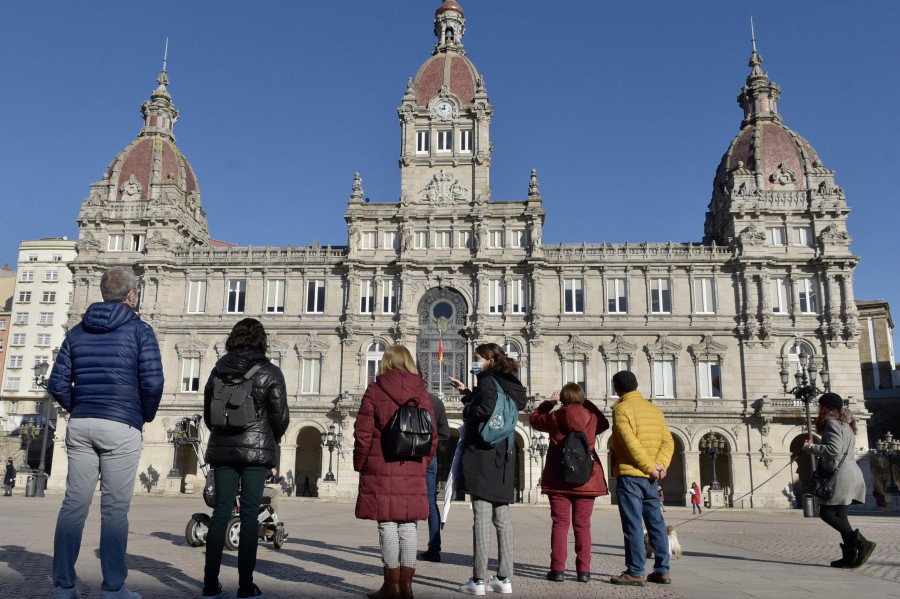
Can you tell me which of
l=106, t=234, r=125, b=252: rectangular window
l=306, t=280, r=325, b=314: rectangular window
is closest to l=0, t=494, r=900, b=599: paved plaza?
l=306, t=280, r=325, b=314: rectangular window

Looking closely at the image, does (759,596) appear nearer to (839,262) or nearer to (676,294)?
(676,294)

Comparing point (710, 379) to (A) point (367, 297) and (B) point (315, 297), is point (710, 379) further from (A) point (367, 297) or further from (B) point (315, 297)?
(B) point (315, 297)

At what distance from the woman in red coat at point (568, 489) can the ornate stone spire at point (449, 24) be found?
46440 millimetres

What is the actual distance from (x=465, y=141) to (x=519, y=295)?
35.9 feet

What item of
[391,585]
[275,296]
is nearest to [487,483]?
[391,585]

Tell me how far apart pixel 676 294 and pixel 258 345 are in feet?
128

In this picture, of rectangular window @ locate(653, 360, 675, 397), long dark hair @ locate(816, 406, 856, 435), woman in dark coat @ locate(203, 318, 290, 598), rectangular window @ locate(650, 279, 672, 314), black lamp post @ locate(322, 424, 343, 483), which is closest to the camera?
woman in dark coat @ locate(203, 318, 290, 598)

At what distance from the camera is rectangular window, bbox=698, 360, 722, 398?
137 feet

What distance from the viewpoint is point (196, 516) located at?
12383 mm

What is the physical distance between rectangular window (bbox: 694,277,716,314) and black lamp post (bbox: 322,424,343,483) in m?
22.5

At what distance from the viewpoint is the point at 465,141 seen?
4678cm

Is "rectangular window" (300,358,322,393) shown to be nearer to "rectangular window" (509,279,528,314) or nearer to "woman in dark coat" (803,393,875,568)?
"rectangular window" (509,279,528,314)

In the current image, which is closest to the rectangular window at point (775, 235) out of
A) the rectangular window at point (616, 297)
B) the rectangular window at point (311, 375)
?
the rectangular window at point (616, 297)

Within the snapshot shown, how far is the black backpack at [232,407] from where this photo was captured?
23.2 ft
